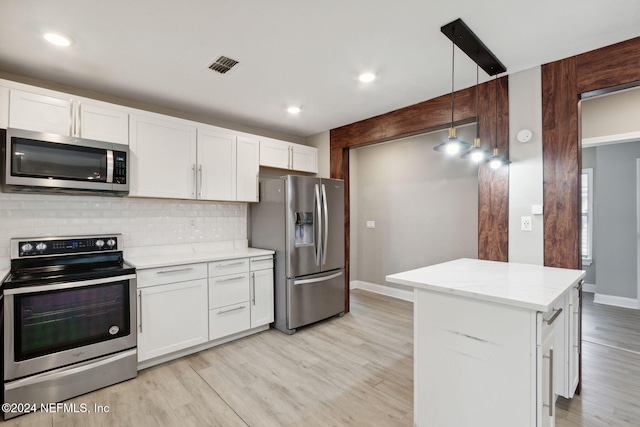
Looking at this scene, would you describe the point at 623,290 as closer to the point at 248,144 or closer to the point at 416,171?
the point at 416,171

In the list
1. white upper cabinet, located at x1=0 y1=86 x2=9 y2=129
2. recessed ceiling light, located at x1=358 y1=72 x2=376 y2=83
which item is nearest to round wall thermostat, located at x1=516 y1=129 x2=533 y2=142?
recessed ceiling light, located at x1=358 y1=72 x2=376 y2=83

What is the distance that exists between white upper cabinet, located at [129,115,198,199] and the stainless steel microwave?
5.7 inches

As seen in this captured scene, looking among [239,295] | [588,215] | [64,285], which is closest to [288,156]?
[239,295]

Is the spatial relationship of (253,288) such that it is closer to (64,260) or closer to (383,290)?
(64,260)

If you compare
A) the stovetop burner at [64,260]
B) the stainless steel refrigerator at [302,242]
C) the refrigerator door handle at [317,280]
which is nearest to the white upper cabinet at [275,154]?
the stainless steel refrigerator at [302,242]

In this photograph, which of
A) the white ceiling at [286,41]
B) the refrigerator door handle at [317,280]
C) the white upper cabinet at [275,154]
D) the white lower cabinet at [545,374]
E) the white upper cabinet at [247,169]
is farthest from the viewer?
the white upper cabinet at [275,154]

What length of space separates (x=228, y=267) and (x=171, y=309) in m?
0.61

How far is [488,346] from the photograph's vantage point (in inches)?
59.1

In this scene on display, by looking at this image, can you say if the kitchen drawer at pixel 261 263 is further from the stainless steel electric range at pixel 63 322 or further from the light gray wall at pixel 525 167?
the light gray wall at pixel 525 167

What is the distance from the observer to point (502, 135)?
2518 mm

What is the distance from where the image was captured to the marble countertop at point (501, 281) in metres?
1.41

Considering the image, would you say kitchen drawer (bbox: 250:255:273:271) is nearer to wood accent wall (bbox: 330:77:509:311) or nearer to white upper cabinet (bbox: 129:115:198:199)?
white upper cabinet (bbox: 129:115:198:199)

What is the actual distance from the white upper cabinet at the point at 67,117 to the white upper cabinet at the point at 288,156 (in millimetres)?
1449

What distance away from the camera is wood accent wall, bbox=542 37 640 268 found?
2.09 meters
